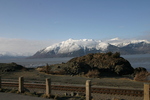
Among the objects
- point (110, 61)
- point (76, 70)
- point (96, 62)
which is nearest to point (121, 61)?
point (110, 61)

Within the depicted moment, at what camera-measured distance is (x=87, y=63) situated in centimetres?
4669

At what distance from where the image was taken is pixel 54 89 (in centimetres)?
1805

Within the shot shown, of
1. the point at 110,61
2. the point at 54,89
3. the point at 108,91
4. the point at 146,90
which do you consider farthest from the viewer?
the point at 110,61

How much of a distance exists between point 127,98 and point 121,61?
3209 centimetres

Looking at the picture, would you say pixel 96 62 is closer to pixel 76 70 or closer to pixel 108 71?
pixel 108 71

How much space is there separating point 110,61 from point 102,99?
31.7 m

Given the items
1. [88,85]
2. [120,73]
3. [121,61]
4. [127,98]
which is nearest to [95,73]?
[120,73]

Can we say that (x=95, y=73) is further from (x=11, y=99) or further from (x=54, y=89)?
(x=11, y=99)

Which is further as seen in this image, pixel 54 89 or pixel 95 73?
pixel 95 73

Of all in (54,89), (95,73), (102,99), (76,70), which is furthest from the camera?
(76,70)

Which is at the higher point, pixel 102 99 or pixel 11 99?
pixel 11 99

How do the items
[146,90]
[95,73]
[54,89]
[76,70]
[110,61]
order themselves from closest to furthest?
[146,90] → [54,89] → [95,73] → [76,70] → [110,61]

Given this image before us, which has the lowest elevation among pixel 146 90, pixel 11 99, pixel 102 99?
pixel 102 99

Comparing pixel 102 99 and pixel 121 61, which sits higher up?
pixel 121 61
